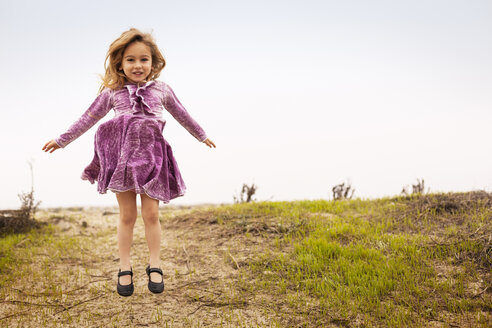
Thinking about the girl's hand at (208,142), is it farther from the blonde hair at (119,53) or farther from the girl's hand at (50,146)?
the girl's hand at (50,146)

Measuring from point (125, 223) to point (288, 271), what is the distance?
2.08 m

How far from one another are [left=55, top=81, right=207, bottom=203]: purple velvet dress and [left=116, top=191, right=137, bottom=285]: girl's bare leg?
185 millimetres

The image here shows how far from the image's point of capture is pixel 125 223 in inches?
156

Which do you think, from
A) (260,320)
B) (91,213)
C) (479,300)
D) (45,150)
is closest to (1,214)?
(91,213)

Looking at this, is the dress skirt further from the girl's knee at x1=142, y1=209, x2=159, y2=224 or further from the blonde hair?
the blonde hair

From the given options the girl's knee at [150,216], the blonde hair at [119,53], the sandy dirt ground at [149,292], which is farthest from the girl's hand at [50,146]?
the sandy dirt ground at [149,292]

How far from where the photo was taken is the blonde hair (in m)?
4.05

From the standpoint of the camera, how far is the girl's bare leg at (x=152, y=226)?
3846mm

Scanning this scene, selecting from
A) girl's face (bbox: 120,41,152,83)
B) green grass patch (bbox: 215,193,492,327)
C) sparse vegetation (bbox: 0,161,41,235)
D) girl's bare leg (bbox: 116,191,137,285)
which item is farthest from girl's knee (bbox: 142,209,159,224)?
sparse vegetation (bbox: 0,161,41,235)

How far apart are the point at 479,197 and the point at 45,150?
648cm

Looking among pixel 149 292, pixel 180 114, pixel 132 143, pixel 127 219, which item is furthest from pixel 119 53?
pixel 149 292

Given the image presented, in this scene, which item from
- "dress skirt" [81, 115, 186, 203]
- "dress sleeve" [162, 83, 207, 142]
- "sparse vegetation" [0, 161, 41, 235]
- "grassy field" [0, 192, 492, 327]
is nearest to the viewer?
"dress skirt" [81, 115, 186, 203]

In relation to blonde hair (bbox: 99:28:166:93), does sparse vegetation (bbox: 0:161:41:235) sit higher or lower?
lower

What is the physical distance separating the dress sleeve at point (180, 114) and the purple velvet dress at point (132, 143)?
0.01m
